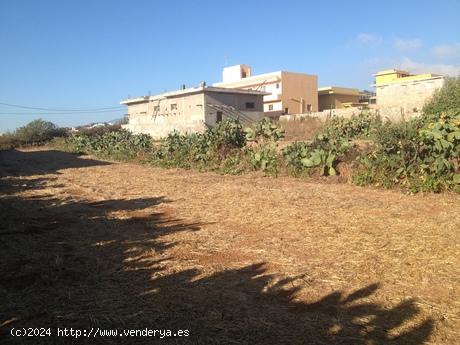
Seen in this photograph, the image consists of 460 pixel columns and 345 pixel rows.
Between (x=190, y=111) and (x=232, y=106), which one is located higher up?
(x=232, y=106)

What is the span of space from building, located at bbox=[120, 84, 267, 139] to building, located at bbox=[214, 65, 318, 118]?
11.6 m

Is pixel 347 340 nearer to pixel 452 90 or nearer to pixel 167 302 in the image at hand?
pixel 167 302

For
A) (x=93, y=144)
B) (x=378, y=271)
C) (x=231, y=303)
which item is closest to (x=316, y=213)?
(x=378, y=271)

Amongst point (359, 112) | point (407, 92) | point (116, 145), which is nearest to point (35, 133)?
point (116, 145)

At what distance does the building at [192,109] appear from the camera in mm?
31359

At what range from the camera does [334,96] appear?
54594 millimetres

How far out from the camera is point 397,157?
9.04 m

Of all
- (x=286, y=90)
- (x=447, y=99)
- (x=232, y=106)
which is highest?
(x=286, y=90)

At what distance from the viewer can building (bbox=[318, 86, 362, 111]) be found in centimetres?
5428

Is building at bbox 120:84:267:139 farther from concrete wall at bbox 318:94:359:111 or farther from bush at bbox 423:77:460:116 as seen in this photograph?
concrete wall at bbox 318:94:359:111

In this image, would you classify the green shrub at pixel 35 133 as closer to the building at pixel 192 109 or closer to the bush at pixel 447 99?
the building at pixel 192 109

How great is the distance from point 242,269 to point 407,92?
3215 centimetres

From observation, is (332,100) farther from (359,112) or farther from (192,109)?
(359,112)

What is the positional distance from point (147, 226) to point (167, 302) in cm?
298
